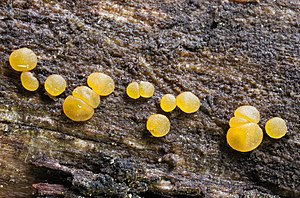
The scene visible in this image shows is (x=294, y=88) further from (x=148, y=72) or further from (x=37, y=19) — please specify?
(x=37, y=19)

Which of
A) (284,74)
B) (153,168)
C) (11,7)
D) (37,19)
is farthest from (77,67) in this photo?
(284,74)

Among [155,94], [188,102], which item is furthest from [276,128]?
[155,94]

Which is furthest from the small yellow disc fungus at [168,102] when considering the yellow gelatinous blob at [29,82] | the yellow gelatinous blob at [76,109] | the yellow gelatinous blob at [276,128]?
the yellow gelatinous blob at [29,82]

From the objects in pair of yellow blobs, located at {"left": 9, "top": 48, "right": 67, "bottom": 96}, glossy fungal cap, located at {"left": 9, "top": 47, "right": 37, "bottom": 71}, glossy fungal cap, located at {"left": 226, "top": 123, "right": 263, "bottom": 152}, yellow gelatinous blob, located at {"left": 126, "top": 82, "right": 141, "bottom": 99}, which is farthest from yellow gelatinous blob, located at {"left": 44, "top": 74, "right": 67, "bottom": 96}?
glossy fungal cap, located at {"left": 226, "top": 123, "right": 263, "bottom": 152}

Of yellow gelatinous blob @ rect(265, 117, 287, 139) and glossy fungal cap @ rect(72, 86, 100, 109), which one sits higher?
yellow gelatinous blob @ rect(265, 117, 287, 139)

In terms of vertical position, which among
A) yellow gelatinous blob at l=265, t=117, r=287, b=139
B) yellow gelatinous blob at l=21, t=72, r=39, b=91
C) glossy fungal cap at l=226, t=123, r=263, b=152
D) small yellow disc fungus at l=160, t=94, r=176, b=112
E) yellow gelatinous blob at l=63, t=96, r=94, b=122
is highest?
yellow gelatinous blob at l=265, t=117, r=287, b=139

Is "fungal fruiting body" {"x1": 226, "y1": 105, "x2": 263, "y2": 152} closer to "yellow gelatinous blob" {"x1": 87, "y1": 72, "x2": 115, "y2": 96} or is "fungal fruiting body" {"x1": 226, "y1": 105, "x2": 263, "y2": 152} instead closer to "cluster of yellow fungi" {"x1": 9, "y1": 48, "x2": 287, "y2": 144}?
"cluster of yellow fungi" {"x1": 9, "y1": 48, "x2": 287, "y2": 144}

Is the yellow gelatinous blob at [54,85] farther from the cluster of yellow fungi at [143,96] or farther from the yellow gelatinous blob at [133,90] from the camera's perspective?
the yellow gelatinous blob at [133,90]
